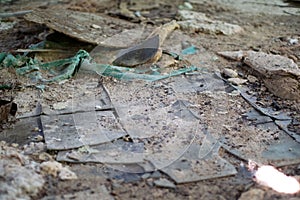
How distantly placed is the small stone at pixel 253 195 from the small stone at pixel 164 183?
1.24 ft

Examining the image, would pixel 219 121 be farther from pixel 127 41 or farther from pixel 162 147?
pixel 127 41

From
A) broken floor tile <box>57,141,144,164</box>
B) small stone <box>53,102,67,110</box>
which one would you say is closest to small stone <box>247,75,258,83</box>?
broken floor tile <box>57,141,144,164</box>

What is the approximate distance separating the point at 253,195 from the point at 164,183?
0.48 meters

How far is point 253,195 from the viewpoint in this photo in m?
2.57

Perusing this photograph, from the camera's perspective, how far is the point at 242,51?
461 centimetres

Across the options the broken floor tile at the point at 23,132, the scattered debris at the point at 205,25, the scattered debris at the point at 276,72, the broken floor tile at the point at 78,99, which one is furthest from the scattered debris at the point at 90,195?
the scattered debris at the point at 205,25

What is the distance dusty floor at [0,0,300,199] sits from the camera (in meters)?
2.65

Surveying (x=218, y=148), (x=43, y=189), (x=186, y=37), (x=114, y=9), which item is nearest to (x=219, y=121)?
(x=218, y=148)

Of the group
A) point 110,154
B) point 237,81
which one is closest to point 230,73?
point 237,81

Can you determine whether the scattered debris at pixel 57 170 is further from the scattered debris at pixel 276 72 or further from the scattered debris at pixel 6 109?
the scattered debris at pixel 276 72

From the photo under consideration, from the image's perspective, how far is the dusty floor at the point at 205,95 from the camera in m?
2.65

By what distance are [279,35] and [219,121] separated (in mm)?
2063

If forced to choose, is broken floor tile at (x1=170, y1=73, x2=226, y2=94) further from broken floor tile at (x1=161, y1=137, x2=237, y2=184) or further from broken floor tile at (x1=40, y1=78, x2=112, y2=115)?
broken floor tile at (x1=161, y1=137, x2=237, y2=184)

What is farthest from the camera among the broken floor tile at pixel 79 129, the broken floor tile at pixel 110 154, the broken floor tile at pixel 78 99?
the broken floor tile at pixel 78 99
